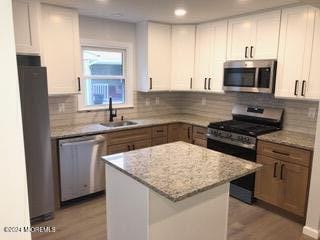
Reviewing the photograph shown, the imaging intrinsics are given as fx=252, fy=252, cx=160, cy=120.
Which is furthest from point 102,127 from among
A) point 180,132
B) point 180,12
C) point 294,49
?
point 294,49

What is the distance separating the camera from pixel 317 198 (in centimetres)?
256

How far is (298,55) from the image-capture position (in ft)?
9.67

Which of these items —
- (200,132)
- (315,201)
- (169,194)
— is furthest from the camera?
(200,132)

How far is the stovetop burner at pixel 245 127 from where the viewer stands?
3.21 m

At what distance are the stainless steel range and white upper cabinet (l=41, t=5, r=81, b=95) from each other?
205 centimetres

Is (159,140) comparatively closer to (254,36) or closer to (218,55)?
(218,55)

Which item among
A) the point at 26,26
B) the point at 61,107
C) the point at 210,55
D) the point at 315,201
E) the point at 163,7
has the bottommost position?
the point at 315,201

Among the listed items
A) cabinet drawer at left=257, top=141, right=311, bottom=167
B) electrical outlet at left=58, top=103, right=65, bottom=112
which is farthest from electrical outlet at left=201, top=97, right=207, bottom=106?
electrical outlet at left=58, top=103, right=65, bottom=112

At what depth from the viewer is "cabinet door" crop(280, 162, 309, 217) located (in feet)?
8.99

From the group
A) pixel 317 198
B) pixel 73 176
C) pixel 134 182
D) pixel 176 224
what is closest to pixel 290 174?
pixel 317 198

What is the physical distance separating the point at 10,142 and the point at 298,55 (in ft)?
10.3

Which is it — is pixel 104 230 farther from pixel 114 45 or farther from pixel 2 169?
pixel 114 45

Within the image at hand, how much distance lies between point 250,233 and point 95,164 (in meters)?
2.02

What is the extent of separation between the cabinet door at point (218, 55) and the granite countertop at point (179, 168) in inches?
70.0
